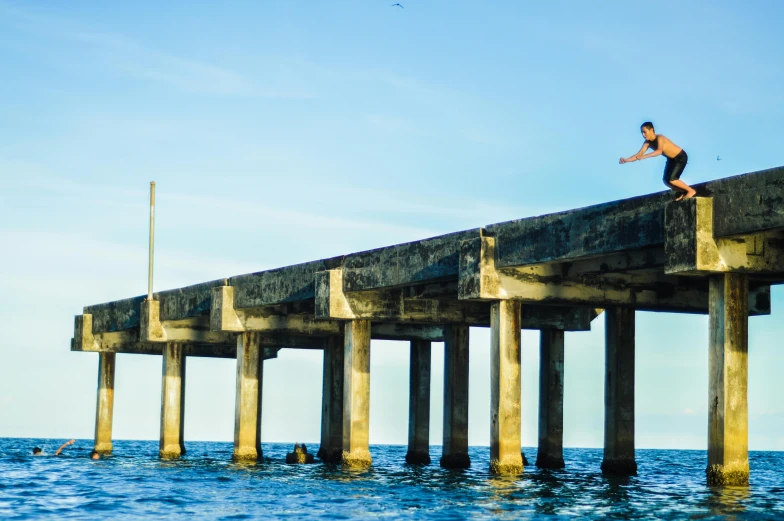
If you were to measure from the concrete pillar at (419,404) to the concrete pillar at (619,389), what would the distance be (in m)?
9.23

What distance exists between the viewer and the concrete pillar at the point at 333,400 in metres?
40.5

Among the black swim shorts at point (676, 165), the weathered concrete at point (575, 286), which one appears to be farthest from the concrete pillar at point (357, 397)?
the black swim shorts at point (676, 165)

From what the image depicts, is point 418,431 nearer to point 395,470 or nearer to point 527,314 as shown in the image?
point 395,470

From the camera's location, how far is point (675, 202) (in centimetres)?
2227

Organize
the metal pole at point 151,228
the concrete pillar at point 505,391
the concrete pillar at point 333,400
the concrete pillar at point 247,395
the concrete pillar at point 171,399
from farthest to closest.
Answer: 1. the metal pole at point 151,228
2. the concrete pillar at point 171,399
3. the concrete pillar at point 333,400
4. the concrete pillar at point 247,395
5. the concrete pillar at point 505,391

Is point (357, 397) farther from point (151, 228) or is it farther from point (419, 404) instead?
point (151, 228)

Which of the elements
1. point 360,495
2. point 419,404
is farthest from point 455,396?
point 360,495

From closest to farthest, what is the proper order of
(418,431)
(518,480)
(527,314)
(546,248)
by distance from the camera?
(546,248) → (518,480) → (527,314) → (418,431)

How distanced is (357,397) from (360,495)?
6156 millimetres

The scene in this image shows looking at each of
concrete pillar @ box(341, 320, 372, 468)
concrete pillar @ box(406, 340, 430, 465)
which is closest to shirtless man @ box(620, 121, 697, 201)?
concrete pillar @ box(341, 320, 372, 468)

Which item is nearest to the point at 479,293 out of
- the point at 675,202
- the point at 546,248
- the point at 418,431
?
the point at 546,248

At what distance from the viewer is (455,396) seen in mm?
36625

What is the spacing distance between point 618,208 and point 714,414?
14.7ft

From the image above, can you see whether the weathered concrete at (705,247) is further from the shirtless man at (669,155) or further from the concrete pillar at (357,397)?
the concrete pillar at (357,397)
